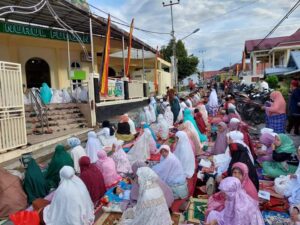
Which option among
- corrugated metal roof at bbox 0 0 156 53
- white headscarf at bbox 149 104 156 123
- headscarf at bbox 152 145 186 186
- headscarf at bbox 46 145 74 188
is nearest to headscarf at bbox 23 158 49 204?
headscarf at bbox 46 145 74 188

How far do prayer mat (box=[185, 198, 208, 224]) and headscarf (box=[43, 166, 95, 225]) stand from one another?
4.18ft

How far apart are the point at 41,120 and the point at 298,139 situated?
6893 millimetres

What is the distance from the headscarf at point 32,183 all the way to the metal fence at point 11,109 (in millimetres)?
2270

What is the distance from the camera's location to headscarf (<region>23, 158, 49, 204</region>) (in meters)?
4.12

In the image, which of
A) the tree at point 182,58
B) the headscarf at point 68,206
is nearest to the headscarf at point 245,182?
the headscarf at point 68,206

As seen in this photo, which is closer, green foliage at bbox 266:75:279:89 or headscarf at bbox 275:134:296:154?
headscarf at bbox 275:134:296:154

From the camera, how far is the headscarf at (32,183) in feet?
13.5

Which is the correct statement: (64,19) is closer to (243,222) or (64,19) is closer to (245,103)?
(245,103)

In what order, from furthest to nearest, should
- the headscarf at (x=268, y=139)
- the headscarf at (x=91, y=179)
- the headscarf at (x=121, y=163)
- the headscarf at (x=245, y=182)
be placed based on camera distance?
Result: the headscarf at (x=121, y=163)
the headscarf at (x=268, y=139)
the headscarf at (x=91, y=179)
the headscarf at (x=245, y=182)

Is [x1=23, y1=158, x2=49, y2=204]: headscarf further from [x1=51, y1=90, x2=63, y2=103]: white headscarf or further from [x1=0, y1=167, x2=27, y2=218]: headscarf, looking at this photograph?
[x1=51, y1=90, x2=63, y2=103]: white headscarf

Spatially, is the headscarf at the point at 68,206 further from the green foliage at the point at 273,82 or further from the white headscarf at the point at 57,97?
the green foliage at the point at 273,82

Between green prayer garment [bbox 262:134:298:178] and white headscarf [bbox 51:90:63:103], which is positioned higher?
white headscarf [bbox 51:90:63:103]

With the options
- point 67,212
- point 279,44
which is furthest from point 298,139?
point 279,44

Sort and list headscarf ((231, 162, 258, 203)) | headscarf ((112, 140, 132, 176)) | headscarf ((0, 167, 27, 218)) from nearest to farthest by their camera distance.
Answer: headscarf ((231, 162, 258, 203))
headscarf ((0, 167, 27, 218))
headscarf ((112, 140, 132, 176))
